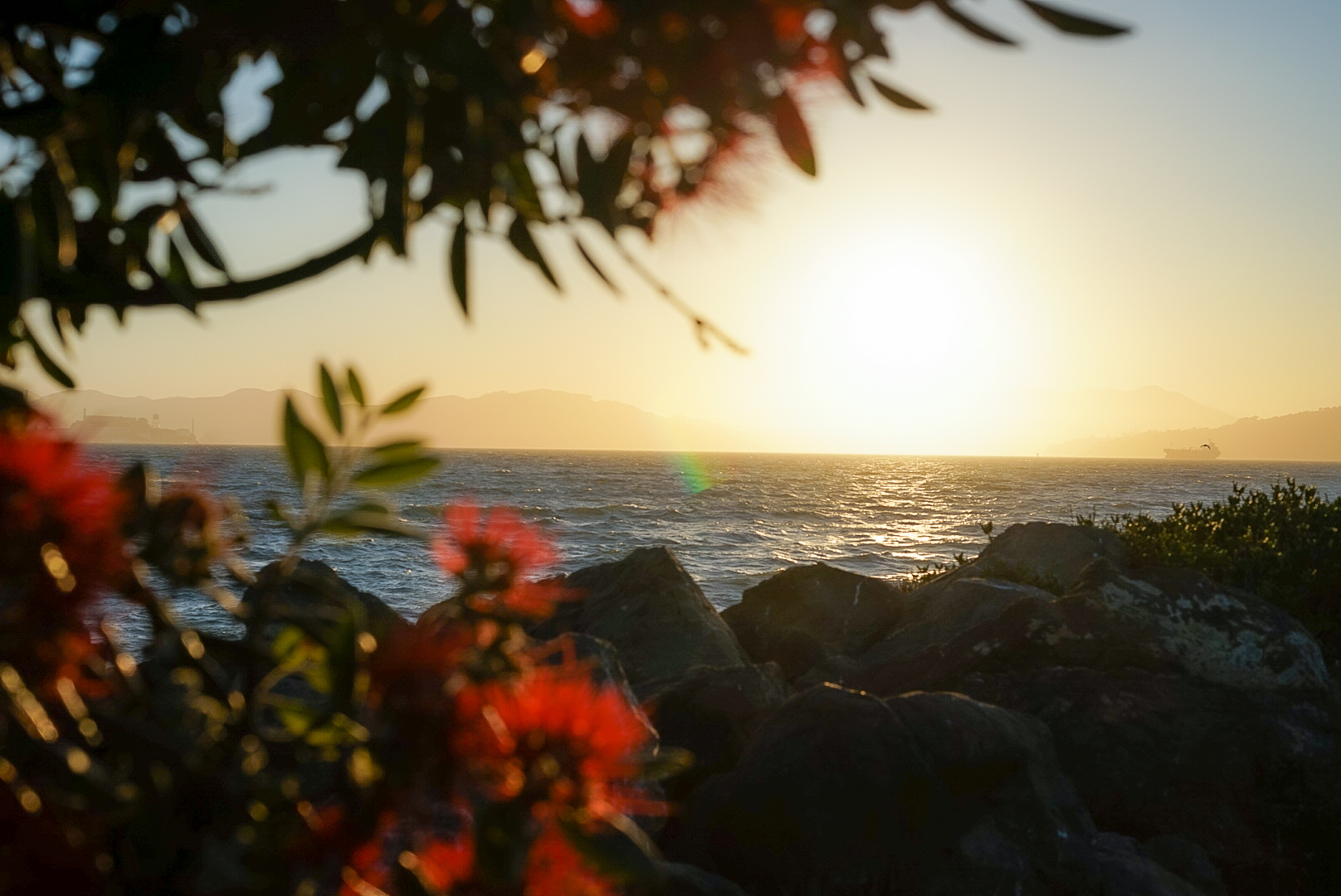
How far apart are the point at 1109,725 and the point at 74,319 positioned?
5.60 metres

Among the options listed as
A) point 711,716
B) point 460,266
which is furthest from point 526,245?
point 711,716

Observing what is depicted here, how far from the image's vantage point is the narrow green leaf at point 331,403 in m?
1.21

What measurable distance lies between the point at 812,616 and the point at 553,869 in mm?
9386

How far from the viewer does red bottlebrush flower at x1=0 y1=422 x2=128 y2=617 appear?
91 cm

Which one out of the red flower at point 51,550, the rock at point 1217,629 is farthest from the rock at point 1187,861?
the red flower at point 51,550

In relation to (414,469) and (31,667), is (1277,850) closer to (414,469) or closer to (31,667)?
(414,469)

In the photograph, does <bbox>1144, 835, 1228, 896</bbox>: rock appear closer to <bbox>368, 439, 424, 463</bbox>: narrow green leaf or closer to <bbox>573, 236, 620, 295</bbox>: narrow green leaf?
<bbox>573, 236, 620, 295</bbox>: narrow green leaf

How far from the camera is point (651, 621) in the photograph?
8727mm

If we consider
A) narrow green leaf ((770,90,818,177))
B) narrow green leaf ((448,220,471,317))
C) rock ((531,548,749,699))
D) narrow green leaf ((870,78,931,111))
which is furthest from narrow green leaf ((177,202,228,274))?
rock ((531,548,749,699))

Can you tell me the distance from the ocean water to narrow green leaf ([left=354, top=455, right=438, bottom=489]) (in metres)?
0.13

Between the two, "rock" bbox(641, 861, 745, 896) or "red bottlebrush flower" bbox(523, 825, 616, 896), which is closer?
"red bottlebrush flower" bbox(523, 825, 616, 896)

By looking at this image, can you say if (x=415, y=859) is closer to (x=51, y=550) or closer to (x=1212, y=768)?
(x=51, y=550)

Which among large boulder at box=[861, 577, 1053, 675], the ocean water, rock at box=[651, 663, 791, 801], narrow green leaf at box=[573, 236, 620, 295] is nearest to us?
narrow green leaf at box=[573, 236, 620, 295]

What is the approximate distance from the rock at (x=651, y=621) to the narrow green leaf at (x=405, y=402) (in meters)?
6.64
